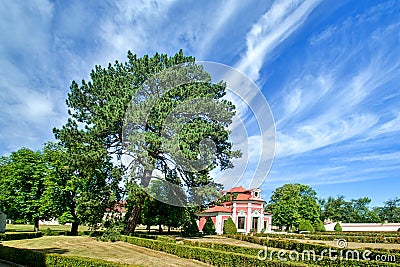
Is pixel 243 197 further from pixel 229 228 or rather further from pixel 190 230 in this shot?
pixel 190 230

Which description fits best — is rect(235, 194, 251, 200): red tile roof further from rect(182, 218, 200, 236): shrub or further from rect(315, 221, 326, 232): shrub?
rect(315, 221, 326, 232): shrub

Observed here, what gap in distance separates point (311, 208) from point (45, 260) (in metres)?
52.2

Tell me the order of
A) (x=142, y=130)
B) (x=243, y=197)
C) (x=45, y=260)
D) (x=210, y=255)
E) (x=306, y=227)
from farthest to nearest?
(x=306, y=227) < (x=243, y=197) < (x=142, y=130) < (x=210, y=255) < (x=45, y=260)

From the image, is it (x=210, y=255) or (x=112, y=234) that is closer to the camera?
(x=210, y=255)

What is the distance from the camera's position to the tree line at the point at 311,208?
53375 mm

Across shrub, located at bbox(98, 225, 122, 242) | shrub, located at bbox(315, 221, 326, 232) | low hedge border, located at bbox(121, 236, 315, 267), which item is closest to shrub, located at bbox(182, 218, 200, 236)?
shrub, located at bbox(98, 225, 122, 242)

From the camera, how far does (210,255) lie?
14.4 m

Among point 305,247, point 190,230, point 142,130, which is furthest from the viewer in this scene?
point 190,230

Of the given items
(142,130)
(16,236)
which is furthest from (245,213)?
(16,236)

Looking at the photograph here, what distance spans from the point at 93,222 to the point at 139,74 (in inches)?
500

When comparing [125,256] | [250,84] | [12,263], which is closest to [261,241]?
[125,256]

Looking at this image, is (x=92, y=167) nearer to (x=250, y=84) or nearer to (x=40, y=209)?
(x=40, y=209)

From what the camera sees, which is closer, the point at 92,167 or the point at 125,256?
the point at 125,256

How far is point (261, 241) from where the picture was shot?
2764 centimetres
